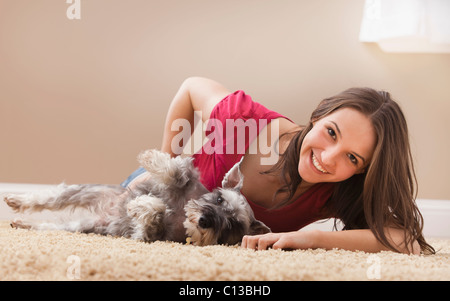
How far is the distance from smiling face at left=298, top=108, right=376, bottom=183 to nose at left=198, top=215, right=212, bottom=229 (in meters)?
0.41

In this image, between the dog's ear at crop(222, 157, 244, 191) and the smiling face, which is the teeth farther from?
the dog's ear at crop(222, 157, 244, 191)

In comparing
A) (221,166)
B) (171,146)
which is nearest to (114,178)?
(171,146)

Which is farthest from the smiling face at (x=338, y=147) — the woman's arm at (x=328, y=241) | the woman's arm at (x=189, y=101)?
the woman's arm at (x=189, y=101)

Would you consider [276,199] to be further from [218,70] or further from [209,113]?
[218,70]

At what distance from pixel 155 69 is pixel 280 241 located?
1.48 m

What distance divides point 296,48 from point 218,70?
458 millimetres

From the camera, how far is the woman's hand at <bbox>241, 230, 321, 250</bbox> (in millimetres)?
1324

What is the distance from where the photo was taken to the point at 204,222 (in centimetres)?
133

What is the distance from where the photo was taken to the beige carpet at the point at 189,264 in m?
0.92

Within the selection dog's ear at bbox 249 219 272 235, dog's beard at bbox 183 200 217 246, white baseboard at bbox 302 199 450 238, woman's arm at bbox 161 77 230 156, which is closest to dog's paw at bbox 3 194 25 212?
woman's arm at bbox 161 77 230 156

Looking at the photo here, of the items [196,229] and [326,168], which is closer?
[196,229]

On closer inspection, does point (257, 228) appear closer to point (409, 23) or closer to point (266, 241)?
point (266, 241)

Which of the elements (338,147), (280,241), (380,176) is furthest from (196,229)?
(380,176)

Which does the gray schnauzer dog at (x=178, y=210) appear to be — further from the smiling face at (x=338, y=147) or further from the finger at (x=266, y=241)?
the smiling face at (x=338, y=147)
